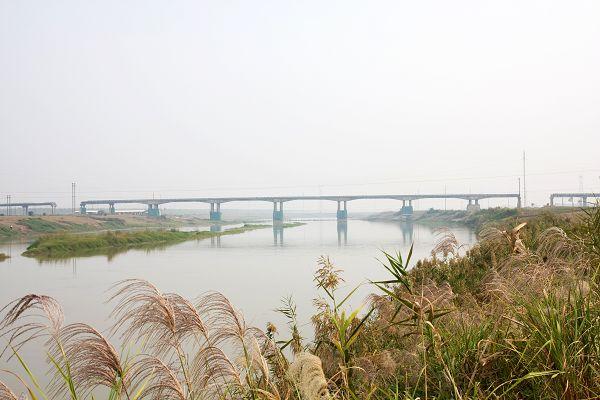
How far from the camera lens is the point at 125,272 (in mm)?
28234

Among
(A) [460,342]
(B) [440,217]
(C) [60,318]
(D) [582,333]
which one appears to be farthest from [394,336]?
(B) [440,217]

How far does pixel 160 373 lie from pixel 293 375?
1.21 m

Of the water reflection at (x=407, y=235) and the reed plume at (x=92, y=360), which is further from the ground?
the reed plume at (x=92, y=360)

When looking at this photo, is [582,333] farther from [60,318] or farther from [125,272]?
[125,272]

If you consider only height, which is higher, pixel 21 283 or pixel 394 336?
pixel 394 336

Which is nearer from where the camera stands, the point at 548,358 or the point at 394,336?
the point at 548,358

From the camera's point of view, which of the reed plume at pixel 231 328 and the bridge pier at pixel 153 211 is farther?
the bridge pier at pixel 153 211

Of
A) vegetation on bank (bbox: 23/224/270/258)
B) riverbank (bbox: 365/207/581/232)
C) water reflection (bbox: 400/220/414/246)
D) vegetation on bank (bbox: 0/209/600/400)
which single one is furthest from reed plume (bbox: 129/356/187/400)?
riverbank (bbox: 365/207/581/232)

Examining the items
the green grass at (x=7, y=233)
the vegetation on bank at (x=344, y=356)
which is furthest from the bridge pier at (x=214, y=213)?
the vegetation on bank at (x=344, y=356)

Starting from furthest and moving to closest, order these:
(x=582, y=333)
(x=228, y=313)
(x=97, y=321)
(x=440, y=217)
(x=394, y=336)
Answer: (x=440, y=217) < (x=97, y=321) < (x=394, y=336) < (x=228, y=313) < (x=582, y=333)

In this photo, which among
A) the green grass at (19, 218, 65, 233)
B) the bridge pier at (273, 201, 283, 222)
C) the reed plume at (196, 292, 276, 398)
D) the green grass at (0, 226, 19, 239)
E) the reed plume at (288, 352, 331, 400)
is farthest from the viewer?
the bridge pier at (273, 201, 283, 222)

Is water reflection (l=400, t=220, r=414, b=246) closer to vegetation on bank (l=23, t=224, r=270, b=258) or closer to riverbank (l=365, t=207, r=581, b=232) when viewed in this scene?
riverbank (l=365, t=207, r=581, b=232)

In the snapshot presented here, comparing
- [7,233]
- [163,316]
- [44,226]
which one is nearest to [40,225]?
[44,226]

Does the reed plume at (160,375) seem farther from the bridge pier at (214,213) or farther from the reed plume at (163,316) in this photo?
the bridge pier at (214,213)
